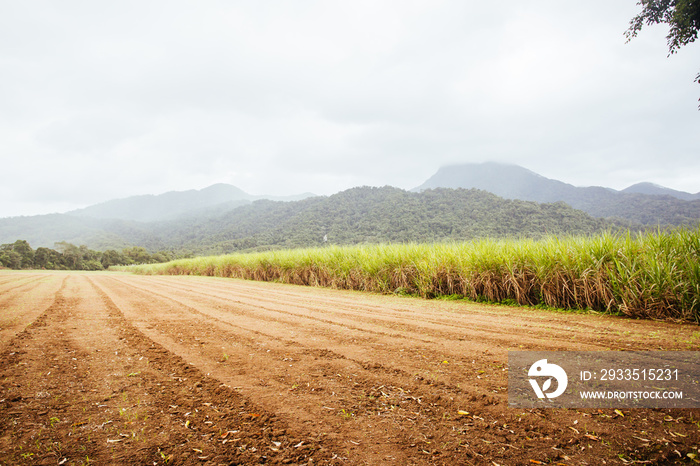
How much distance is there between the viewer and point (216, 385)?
1.89 m

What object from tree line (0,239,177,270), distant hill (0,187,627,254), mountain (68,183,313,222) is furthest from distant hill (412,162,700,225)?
mountain (68,183,313,222)

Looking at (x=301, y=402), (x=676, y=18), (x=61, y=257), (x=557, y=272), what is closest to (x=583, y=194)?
(x=676, y=18)

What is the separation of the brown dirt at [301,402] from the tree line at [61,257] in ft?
142

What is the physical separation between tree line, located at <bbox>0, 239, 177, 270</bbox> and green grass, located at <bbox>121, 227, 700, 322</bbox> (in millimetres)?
42393

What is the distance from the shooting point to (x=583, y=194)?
2499 inches

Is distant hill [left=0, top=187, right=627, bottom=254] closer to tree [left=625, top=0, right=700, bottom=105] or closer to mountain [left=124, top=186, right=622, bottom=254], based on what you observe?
mountain [left=124, top=186, right=622, bottom=254]

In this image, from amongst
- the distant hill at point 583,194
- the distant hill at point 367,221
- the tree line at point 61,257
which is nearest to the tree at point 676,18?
the distant hill at point 583,194

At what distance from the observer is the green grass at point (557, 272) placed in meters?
4.25

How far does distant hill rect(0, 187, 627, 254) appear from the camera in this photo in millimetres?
42188

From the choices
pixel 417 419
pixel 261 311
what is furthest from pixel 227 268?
pixel 417 419

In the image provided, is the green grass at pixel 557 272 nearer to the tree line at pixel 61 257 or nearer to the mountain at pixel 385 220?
the mountain at pixel 385 220

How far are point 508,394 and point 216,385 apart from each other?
1744 mm

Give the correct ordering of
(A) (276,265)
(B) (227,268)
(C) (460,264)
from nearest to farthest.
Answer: (C) (460,264) → (A) (276,265) → (B) (227,268)

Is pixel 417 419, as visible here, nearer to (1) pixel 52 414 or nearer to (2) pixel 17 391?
(1) pixel 52 414
